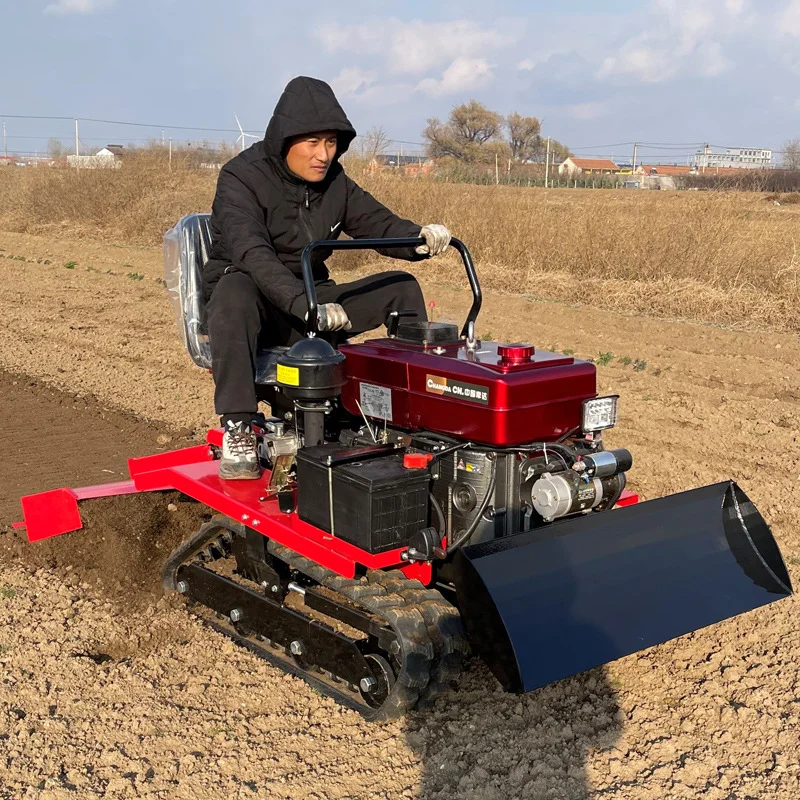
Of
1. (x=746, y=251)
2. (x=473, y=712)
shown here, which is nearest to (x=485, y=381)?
(x=473, y=712)

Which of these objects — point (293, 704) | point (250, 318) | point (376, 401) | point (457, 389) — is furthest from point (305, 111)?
point (293, 704)

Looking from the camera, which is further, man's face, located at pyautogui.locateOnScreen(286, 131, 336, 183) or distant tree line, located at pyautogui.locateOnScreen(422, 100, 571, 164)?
distant tree line, located at pyautogui.locateOnScreen(422, 100, 571, 164)

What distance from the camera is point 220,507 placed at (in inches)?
150

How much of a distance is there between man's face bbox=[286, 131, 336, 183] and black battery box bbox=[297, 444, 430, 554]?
1.39m

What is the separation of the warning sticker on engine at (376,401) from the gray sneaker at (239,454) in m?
0.49

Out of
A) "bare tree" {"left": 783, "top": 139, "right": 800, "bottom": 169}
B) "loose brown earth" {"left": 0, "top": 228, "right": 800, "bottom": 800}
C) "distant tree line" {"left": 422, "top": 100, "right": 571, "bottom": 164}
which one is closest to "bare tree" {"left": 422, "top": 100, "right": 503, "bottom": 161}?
"distant tree line" {"left": 422, "top": 100, "right": 571, "bottom": 164}

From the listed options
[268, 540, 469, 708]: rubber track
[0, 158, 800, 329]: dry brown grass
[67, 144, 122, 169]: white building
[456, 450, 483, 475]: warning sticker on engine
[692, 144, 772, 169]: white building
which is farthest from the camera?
[692, 144, 772, 169]: white building

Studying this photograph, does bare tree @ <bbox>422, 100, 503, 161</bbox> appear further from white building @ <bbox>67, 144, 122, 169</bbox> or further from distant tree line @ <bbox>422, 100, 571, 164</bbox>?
white building @ <bbox>67, 144, 122, 169</bbox>

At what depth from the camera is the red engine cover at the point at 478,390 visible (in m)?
3.28

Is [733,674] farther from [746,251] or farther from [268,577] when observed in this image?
[746,251]

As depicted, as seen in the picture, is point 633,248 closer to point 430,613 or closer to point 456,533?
point 456,533

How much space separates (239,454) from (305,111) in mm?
1460

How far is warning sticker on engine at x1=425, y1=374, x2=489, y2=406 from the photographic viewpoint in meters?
3.29

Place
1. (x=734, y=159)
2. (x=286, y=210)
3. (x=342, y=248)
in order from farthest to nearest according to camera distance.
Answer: (x=734, y=159) → (x=286, y=210) → (x=342, y=248)
